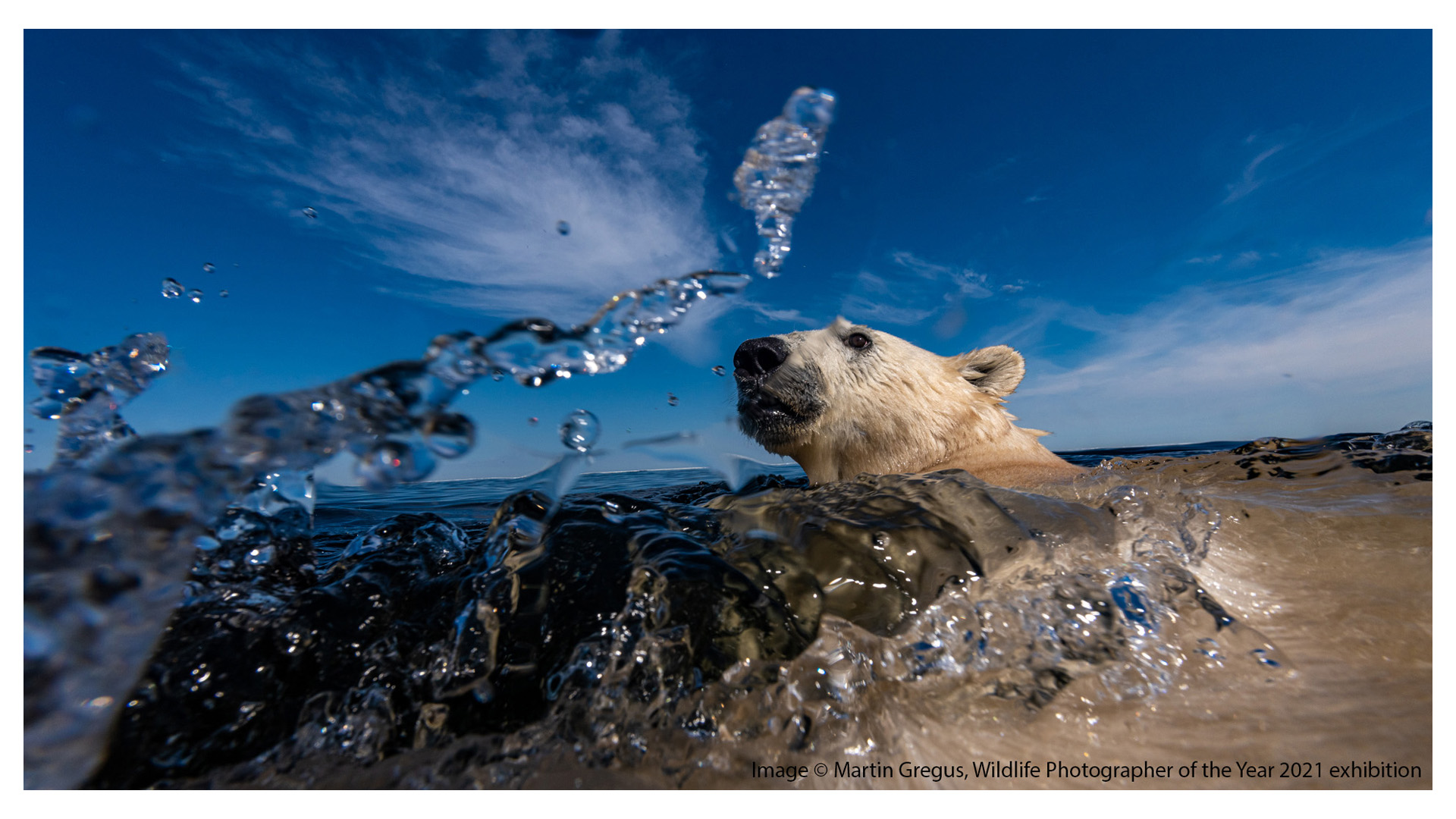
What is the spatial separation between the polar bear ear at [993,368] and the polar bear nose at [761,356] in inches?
52.1

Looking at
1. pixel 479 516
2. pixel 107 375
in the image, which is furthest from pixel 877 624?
pixel 479 516

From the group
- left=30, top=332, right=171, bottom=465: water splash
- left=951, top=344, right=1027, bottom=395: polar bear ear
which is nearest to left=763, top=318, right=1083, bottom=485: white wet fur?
Answer: left=951, top=344, right=1027, bottom=395: polar bear ear

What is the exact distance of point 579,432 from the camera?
2291 millimetres

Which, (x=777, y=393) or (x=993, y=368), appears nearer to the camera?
(x=777, y=393)

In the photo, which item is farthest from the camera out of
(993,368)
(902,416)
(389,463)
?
(993,368)

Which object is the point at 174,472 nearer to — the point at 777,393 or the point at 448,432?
the point at 448,432

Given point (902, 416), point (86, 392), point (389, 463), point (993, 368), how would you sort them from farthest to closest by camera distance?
1. point (993, 368)
2. point (902, 416)
3. point (86, 392)
4. point (389, 463)

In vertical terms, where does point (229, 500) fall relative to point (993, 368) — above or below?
below

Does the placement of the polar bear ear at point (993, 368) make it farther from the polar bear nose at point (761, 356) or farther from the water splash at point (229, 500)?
the water splash at point (229, 500)

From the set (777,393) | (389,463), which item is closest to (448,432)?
(389,463)

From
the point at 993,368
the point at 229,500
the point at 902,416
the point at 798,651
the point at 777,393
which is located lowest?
the point at 798,651

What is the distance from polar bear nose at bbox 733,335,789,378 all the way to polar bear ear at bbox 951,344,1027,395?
1.32 meters

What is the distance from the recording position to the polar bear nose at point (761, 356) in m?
3.54

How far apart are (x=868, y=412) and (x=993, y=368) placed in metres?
1.05
